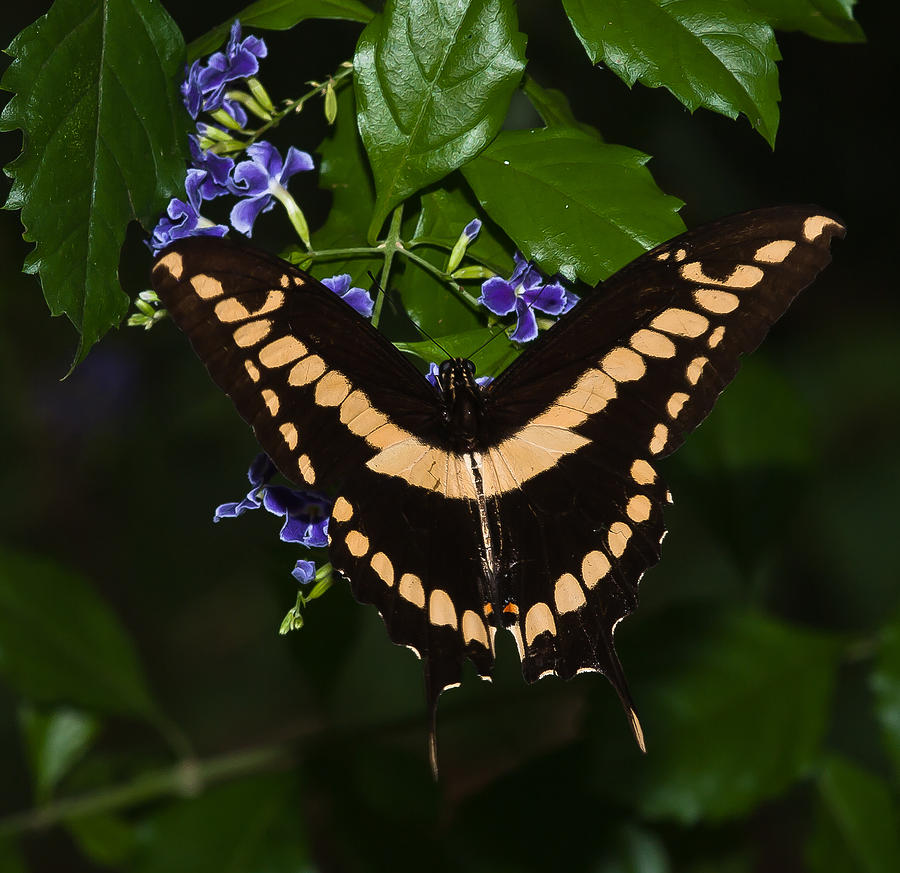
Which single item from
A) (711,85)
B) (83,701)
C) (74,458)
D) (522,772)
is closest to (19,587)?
(83,701)

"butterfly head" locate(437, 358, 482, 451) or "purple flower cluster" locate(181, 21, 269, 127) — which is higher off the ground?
"purple flower cluster" locate(181, 21, 269, 127)

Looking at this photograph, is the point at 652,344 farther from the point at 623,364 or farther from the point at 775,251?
the point at 775,251

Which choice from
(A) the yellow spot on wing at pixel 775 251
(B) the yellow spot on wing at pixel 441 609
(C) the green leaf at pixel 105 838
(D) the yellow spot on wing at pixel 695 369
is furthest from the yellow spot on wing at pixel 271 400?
(C) the green leaf at pixel 105 838

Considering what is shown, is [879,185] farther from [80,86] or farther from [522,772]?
[80,86]

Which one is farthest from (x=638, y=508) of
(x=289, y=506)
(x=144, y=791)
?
(x=144, y=791)

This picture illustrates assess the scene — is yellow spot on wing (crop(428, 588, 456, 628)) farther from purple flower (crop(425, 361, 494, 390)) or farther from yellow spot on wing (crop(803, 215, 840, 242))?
yellow spot on wing (crop(803, 215, 840, 242))

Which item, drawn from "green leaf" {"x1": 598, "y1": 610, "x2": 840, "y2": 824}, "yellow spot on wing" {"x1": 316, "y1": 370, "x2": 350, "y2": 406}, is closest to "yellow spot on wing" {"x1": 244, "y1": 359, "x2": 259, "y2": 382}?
"yellow spot on wing" {"x1": 316, "y1": 370, "x2": 350, "y2": 406}
